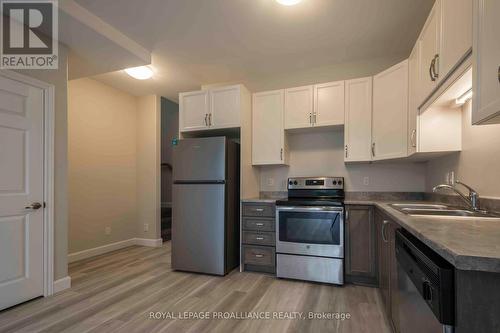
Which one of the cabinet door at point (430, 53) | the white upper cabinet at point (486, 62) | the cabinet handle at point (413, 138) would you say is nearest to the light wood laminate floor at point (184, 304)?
the cabinet handle at point (413, 138)

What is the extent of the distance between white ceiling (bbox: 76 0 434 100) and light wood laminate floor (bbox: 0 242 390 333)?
2.60 m

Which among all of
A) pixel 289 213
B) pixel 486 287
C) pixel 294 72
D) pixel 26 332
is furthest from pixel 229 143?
pixel 486 287

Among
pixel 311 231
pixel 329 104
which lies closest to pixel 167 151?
pixel 329 104

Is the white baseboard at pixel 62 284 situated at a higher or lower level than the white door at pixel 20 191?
lower

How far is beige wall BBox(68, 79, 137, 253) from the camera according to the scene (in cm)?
355

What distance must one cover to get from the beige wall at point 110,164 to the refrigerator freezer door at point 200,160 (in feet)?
4.70

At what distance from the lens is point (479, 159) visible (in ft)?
5.88

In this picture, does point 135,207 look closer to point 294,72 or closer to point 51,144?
point 51,144

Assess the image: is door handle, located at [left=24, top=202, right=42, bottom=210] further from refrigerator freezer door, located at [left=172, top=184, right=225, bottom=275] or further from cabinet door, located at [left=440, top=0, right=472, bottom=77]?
cabinet door, located at [left=440, top=0, right=472, bottom=77]

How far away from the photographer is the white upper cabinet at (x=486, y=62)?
Result: 3.28 feet

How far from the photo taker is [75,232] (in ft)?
11.6

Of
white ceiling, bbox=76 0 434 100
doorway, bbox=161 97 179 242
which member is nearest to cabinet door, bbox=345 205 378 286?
white ceiling, bbox=76 0 434 100

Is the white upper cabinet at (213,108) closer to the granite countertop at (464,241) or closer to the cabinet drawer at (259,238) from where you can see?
the cabinet drawer at (259,238)

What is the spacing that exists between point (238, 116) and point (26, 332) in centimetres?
269
